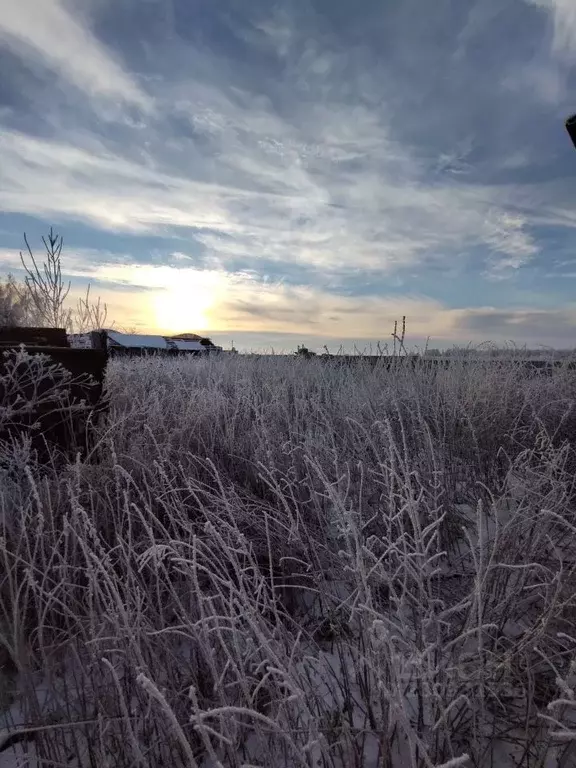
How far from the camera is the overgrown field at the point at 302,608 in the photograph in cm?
158

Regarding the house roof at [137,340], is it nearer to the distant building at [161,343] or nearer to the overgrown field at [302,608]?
the distant building at [161,343]

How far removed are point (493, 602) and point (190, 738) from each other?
1.36m

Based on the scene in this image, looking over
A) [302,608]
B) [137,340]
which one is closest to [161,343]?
[137,340]

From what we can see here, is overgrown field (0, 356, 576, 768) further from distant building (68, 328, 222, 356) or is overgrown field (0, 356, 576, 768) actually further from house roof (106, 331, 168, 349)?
house roof (106, 331, 168, 349)

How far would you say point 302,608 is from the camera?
106 inches

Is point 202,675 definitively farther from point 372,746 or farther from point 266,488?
point 266,488

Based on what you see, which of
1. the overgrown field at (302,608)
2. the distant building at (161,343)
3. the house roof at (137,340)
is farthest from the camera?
the house roof at (137,340)

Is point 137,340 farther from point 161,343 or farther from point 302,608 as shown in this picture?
point 302,608

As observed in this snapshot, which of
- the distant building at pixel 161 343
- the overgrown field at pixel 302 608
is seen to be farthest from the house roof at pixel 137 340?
the overgrown field at pixel 302 608

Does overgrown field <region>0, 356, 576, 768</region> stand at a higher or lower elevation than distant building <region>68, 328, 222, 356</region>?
lower

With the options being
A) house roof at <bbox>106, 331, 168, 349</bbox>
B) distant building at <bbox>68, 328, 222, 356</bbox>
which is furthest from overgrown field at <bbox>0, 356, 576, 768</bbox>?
house roof at <bbox>106, 331, 168, 349</bbox>

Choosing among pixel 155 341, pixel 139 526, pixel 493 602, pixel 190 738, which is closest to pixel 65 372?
pixel 139 526

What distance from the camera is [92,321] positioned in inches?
567

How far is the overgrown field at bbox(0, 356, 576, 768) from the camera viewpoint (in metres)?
1.58
